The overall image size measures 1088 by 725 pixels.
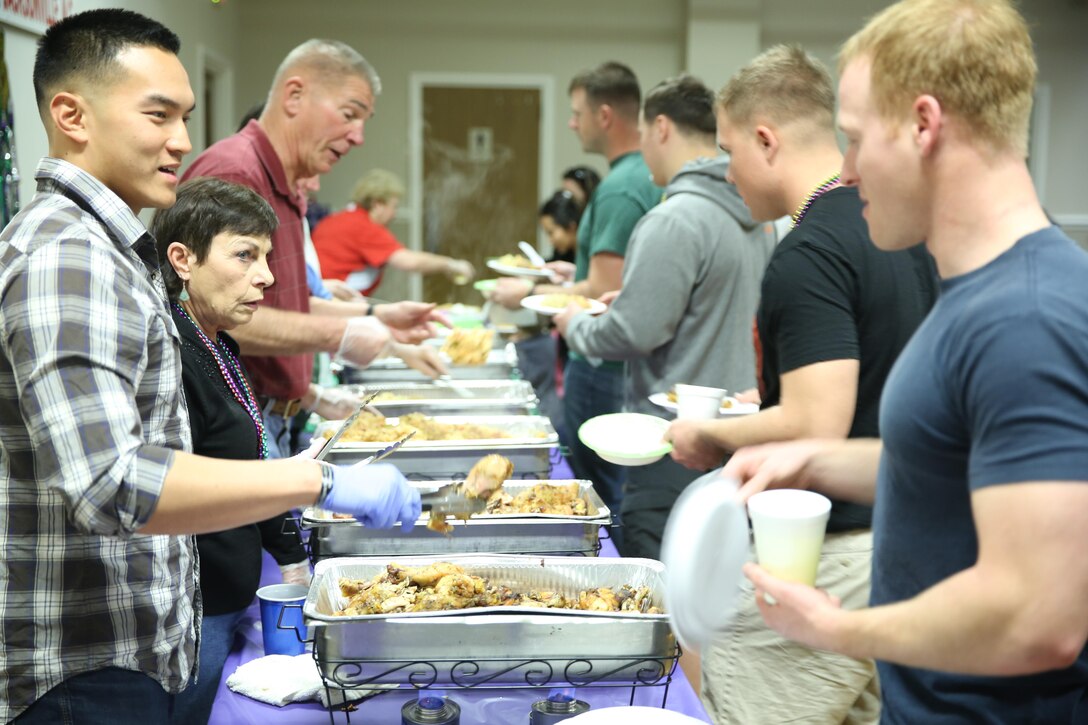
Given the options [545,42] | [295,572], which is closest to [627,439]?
[295,572]

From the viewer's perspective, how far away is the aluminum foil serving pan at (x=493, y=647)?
53.3 inches

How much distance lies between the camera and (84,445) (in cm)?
109

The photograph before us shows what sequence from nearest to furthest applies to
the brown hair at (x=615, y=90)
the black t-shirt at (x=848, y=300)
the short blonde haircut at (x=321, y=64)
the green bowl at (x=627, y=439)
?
1. the black t-shirt at (x=848, y=300)
2. the green bowl at (x=627, y=439)
3. the short blonde haircut at (x=321, y=64)
4. the brown hair at (x=615, y=90)

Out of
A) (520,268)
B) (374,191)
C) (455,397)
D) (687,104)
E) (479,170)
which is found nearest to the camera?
(687,104)

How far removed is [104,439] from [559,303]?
2.43 m

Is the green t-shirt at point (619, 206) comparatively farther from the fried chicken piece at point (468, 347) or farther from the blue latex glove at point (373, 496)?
the blue latex glove at point (373, 496)

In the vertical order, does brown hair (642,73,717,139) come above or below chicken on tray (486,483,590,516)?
above

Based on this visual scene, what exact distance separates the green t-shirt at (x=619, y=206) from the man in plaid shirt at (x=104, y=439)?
7.03 feet

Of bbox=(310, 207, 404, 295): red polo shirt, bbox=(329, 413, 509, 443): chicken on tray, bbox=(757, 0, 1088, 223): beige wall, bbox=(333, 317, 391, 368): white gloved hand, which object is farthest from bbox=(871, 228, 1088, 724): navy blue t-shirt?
bbox=(757, 0, 1088, 223): beige wall

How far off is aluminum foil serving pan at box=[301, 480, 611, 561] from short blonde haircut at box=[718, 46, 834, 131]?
78cm

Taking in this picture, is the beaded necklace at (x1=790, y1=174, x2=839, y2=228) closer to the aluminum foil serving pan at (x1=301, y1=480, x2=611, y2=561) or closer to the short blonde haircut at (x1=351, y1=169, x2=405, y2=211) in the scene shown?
the aluminum foil serving pan at (x1=301, y1=480, x2=611, y2=561)

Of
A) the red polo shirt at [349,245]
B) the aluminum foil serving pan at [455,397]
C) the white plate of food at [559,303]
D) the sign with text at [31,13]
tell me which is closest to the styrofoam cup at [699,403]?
the aluminum foil serving pan at [455,397]

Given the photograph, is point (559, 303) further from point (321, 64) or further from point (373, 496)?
point (373, 496)

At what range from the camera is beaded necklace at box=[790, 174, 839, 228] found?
1762mm
